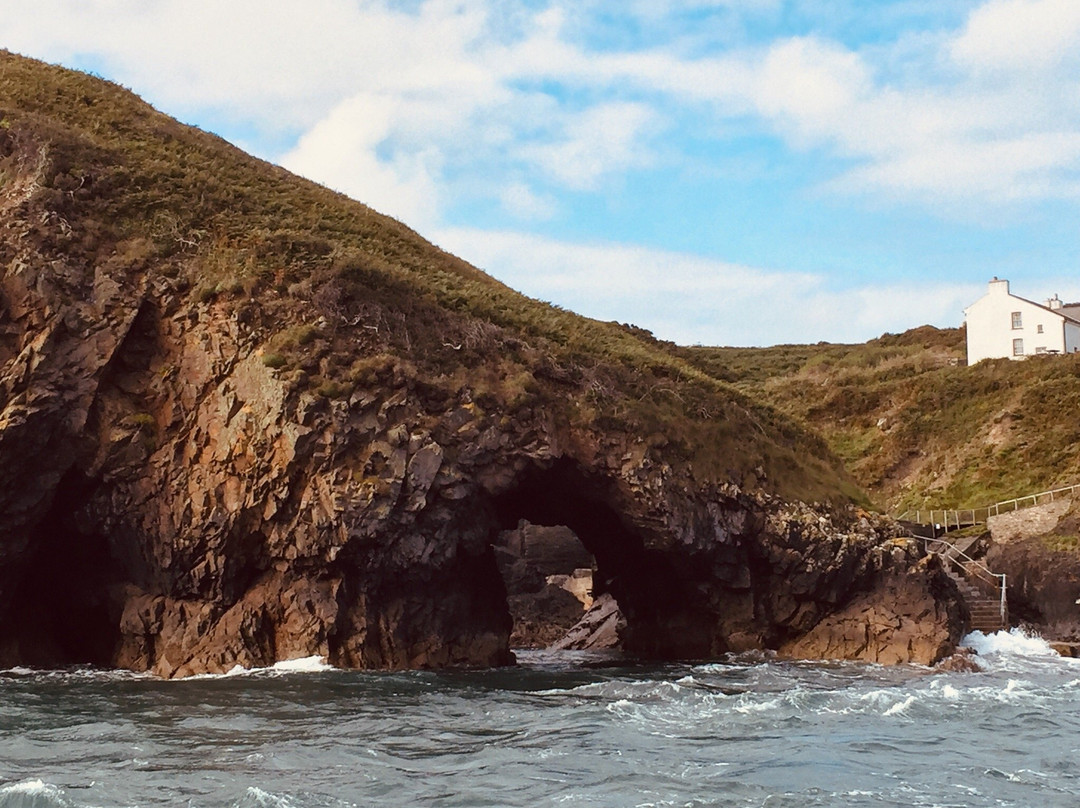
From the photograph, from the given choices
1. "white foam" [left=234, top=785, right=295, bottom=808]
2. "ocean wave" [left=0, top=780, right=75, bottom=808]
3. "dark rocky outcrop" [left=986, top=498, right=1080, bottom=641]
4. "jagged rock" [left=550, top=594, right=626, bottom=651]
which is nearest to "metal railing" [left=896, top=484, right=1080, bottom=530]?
"dark rocky outcrop" [left=986, top=498, right=1080, bottom=641]

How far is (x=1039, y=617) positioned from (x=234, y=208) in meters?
33.0

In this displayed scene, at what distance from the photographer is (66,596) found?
35.8 meters

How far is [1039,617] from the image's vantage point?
46.8 meters

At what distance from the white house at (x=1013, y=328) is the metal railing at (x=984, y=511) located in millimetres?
24548

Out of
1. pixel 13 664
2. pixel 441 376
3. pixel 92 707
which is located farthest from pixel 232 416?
pixel 92 707

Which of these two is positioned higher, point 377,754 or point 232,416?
point 232,416

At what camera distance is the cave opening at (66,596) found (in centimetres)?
3397

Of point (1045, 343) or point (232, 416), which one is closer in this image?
point (232, 416)

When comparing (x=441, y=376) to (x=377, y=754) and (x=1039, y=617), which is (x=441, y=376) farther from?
(x=1039, y=617)

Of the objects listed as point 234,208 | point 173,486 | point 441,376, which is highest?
point 234,208

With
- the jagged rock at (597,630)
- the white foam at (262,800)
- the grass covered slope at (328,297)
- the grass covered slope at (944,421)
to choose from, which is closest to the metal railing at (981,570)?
the grass covered slope at (328,297)

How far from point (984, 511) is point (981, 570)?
1325cm

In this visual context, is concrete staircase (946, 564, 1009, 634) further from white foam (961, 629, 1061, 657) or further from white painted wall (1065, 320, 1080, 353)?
white painted wall (1065, 320, 1080, 353)

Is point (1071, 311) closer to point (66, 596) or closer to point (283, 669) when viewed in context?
point (283, 669)
